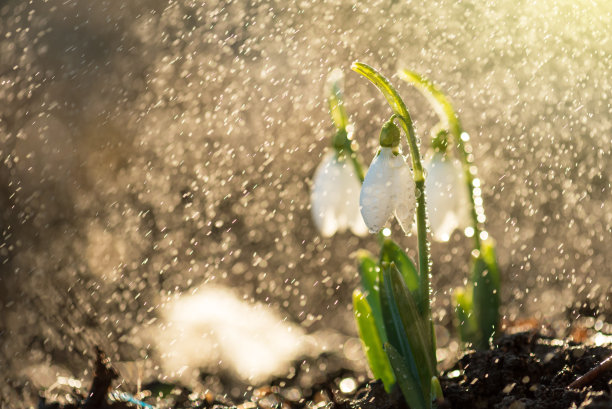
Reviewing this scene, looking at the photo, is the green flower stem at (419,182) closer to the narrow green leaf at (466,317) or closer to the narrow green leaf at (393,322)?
the narrow green leaf at (393,322)

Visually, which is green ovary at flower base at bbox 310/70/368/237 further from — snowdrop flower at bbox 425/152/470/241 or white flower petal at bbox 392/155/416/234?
white flower petal at bbox 392/155/416/234

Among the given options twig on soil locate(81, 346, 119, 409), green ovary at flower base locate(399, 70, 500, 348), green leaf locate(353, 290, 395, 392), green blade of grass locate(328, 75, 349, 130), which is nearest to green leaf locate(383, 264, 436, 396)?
green leaf locate(353, 290, 395, 392)

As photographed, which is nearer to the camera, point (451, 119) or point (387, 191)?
point (387, 191)

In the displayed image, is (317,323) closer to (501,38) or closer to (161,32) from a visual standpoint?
(161,32)

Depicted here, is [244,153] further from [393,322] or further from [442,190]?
[393,322]

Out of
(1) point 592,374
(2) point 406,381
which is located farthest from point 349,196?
(1) point 592,374

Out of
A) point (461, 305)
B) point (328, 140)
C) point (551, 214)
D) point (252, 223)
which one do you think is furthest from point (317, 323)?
point (461, 305)

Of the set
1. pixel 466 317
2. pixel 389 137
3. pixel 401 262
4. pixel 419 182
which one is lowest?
pixel 466 317
